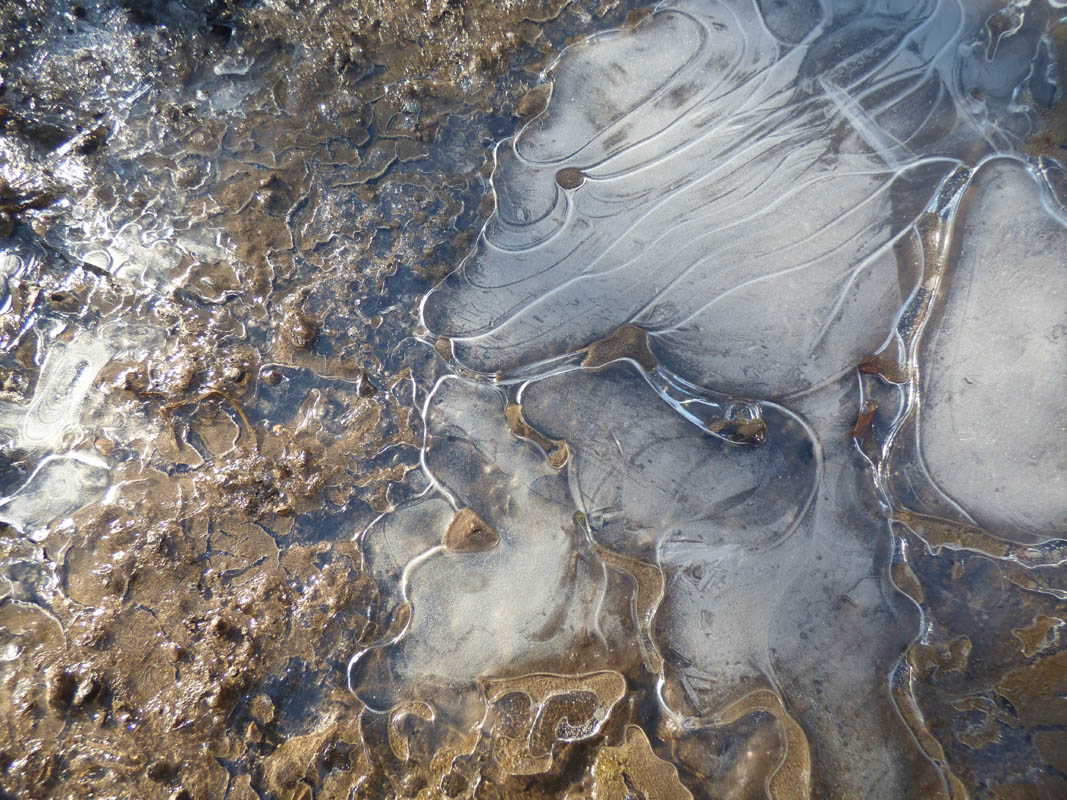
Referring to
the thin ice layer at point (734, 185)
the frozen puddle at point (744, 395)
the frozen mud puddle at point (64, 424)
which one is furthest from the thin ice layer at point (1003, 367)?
the frozen mud puddle at point (64, 424)

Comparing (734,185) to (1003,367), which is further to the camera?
(734,185)

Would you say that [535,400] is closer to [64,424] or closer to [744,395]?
[744,395]

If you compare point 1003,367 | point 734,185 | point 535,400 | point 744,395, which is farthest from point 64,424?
point 1003,367

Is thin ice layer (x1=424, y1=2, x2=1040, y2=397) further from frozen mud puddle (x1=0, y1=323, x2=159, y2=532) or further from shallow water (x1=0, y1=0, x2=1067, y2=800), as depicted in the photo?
frozen mud puddle (x1=0, y1=323, x2=159, y2=532)

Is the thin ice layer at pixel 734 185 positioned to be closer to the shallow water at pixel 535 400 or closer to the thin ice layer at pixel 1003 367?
the shallow water at pixel 535 400

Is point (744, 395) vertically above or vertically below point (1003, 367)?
above

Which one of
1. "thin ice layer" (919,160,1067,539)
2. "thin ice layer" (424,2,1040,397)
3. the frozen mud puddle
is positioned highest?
the frozen mud puddle

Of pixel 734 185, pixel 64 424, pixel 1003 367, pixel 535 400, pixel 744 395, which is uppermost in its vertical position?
pixel 64 424

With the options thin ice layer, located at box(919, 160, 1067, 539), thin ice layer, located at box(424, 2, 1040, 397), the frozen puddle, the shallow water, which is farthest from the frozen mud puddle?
thin ice layer, located at box(919, 160, 1067, 539)

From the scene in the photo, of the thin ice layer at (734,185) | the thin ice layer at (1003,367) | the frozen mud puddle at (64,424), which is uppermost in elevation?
the frozen mud puddle at (64,424)

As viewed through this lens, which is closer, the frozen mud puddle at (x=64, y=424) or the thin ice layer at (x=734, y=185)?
the frozen mud puddle at (x=64, y=424)
